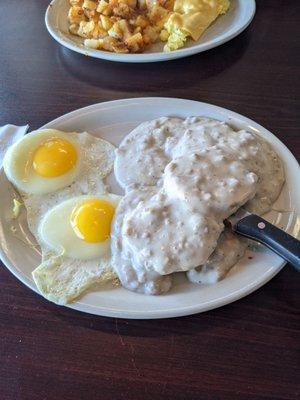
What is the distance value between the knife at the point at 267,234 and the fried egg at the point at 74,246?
35 centimetres

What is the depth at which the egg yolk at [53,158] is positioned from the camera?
59.2 inches

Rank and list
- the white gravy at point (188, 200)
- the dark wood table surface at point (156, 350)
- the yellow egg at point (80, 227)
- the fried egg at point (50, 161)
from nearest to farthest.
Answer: the dark wood table surface at point (156, 350)
the white gravy at point (188, 200)
the yellow egg at point (80, 227)
the fried egg at point (50, 161)

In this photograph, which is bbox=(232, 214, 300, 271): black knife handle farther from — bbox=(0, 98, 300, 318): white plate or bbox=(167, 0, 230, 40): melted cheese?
bbox=(167, 0, 230, 40): melted cheese

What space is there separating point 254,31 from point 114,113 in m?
0.74

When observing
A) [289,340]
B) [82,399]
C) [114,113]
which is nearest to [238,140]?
[114,113]

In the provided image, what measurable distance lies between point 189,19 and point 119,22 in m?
0.28

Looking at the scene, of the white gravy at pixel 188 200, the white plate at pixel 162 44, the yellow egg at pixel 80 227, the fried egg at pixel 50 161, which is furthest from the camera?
the white plate at pixel 162 44

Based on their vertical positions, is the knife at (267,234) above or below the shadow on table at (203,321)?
above

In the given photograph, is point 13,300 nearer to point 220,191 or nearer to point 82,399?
point 82,399

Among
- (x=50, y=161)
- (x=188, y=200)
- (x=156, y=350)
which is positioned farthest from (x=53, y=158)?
(x=156, y=350)

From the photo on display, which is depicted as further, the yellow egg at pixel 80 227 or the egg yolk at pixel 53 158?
the egg yolk at pixel 53 158

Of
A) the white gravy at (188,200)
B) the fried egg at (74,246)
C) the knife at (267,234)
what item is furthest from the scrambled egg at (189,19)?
the knife at (267,234)

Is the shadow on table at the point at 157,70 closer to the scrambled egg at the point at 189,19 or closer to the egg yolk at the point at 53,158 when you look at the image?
the scrambled egg at the point at 189,19

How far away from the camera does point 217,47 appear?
1905mm
